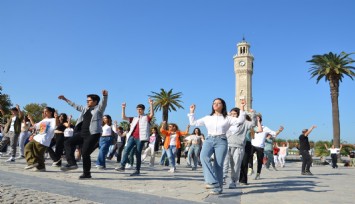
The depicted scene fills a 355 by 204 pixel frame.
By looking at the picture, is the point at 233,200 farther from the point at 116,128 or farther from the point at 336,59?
the point at 336,59

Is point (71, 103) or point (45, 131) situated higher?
point (71, 103)

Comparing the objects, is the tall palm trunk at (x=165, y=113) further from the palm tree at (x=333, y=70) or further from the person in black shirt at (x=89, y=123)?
the person in black shirt at (x=89, y=123)

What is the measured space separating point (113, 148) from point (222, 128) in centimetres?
1105

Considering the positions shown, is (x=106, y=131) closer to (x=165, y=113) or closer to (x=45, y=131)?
(x=45, y=131)

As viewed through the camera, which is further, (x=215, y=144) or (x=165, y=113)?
(x=165, y=113)

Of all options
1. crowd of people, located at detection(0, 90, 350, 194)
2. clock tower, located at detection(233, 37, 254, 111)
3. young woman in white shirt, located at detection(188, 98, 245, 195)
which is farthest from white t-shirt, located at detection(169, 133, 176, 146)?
clock tower, located at detection(233, 37, 254, 111)

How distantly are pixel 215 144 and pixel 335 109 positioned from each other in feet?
102

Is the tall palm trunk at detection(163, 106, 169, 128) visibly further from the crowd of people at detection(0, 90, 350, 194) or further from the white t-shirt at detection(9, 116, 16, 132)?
the white t-shirt at detection(9, 116, 16, 132)

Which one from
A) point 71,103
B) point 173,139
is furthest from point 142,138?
point 173,139

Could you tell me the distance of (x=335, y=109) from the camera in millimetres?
33156

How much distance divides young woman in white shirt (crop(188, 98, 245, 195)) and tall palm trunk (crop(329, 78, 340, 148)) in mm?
29455

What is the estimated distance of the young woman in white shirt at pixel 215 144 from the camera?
5605mm

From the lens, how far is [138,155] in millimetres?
8219

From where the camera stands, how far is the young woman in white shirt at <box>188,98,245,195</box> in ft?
18.4
